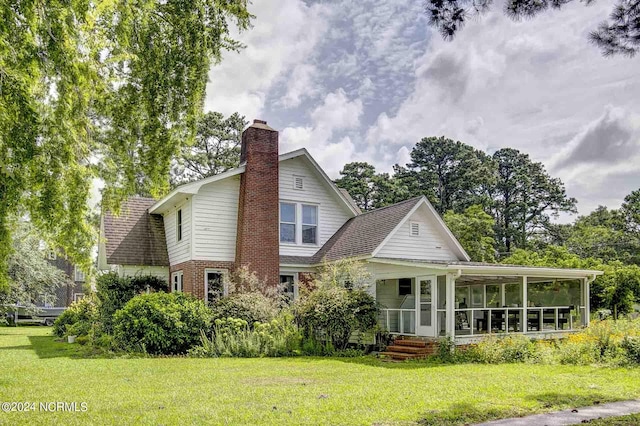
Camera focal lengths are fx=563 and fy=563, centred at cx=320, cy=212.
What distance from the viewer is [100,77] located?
289 inches

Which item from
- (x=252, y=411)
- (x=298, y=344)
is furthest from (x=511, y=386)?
(x=298, y=344)

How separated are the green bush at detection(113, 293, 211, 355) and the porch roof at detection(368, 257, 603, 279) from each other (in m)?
5.89

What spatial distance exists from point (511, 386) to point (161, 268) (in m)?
15.3

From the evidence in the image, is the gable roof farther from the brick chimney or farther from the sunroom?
the sunroom

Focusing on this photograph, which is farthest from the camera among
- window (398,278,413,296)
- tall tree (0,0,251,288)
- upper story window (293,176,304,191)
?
upper story window (293,176,304,191)

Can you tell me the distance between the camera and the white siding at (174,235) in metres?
19.8

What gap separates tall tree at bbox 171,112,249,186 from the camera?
135 feet

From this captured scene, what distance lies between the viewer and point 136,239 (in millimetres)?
21844

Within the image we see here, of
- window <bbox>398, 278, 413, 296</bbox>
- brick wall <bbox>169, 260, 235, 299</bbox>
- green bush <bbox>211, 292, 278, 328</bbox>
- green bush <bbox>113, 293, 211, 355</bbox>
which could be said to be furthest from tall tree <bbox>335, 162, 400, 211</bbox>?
green bush <bbox>113, 293, 211, 355</bbox>

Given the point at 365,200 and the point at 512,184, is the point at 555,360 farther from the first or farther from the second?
the point at 512,184

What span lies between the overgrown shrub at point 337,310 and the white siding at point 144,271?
669 cm

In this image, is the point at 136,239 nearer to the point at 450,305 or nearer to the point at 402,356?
the point at 402,356

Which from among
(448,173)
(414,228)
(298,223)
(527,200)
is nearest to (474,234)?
(448,173)

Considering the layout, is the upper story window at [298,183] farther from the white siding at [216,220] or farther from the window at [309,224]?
the white siding at [216,220]
